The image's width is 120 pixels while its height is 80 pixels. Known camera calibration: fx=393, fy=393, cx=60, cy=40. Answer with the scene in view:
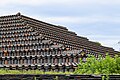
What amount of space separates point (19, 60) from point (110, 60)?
1639cm

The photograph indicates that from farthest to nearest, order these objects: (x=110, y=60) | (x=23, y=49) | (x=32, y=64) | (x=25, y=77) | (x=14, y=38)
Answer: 1. (x=14, y=38)
2. (x=23, y=49)
3. (x=32, y=64)
4. (x=110, y=60)
5. (x=25, y=77)

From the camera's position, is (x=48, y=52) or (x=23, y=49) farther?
(x=23, y=49)

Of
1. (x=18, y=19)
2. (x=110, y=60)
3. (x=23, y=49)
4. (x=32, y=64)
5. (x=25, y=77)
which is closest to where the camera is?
(x=25, y=77)

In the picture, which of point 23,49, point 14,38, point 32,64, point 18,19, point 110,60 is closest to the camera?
point 110,60

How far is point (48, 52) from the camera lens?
4475 cm

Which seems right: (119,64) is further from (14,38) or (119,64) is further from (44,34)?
(14,38)

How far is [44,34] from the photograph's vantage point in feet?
165

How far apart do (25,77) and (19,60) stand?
31683mm

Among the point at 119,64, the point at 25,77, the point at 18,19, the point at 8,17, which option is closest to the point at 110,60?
the point at 119,64

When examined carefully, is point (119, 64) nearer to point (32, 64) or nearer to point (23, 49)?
point (32, 64)

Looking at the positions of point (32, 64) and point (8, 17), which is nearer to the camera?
point (32, 64)

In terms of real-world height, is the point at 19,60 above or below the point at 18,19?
below

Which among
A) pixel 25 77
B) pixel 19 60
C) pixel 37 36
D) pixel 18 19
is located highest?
pixel 18 19

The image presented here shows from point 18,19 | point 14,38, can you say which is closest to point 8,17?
point 18,19
